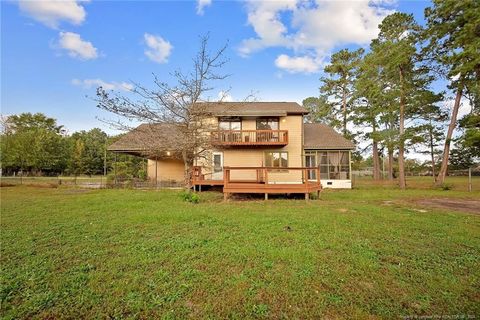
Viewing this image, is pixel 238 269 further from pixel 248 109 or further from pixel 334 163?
pixel 334 163

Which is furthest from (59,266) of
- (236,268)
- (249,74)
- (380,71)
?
(380,71)

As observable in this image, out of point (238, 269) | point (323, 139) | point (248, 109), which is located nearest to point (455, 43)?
point (323, 139)

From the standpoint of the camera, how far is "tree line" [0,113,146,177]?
3094 cm

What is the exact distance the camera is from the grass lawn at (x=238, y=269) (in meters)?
2.32

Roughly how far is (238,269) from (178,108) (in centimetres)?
809

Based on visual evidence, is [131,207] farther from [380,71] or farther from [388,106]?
[380,71]

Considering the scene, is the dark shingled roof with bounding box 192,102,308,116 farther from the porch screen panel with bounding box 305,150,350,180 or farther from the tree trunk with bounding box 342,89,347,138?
the tree trunk with bounding box 342,89,347,138

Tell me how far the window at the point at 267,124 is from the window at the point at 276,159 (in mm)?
1911

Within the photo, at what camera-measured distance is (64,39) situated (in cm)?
1163

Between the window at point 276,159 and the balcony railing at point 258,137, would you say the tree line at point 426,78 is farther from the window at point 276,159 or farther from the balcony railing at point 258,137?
the balcony railing at point 258,137

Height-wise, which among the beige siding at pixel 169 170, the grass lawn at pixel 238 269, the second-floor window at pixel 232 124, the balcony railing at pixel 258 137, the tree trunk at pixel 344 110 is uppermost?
the tree trunk at pixel 344 110

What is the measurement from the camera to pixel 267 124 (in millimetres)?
16797

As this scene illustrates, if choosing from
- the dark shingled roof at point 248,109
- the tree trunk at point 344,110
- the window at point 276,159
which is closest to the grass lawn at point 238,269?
the dark shingled roof at point 248,109

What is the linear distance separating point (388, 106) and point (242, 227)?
1857cm
